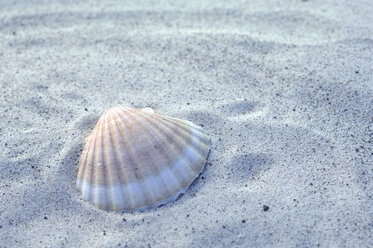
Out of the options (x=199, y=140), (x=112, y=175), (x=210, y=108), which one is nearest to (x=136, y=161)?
(x=112, y=175)

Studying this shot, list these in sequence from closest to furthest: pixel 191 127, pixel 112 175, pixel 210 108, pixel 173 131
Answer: pixel 112 175
pixel 173 131
pixel 191 127
pixel 210 108

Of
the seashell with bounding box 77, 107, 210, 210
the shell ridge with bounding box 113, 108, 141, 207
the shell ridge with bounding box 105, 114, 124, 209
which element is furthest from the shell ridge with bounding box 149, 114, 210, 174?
the shell ridge with bounding box 105, 114, 124, 209

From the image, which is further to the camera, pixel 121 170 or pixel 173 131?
pixel 173 131

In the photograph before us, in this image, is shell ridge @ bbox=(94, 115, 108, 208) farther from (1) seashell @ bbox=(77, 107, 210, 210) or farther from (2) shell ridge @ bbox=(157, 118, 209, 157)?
(2) shell ridge @ bbox=(157, 118, 209, 157)

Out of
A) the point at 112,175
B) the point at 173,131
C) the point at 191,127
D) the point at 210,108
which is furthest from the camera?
the point at 210,108

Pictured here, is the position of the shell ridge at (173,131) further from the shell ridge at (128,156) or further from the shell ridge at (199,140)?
the shell ridge at (128,156)

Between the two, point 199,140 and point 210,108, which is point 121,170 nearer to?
point 199,140
